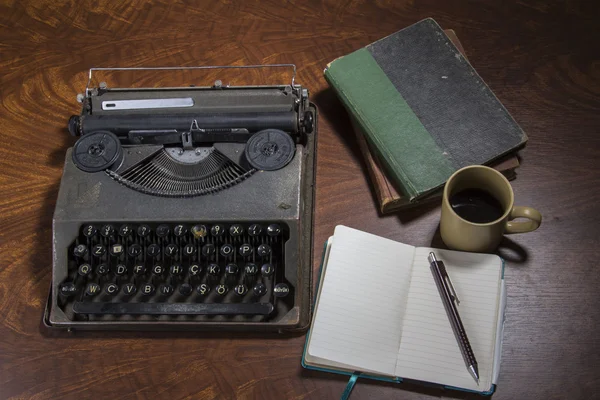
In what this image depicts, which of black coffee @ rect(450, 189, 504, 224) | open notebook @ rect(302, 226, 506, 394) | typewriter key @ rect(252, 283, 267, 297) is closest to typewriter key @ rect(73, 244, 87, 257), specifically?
typewriter key @ rect(252, 283, 267, 297)

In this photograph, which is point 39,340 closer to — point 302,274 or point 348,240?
point 302,274

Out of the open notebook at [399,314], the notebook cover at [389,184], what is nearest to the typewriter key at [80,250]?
the open notebook at [399,314]

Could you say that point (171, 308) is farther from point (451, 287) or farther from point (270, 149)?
point (451, 287)

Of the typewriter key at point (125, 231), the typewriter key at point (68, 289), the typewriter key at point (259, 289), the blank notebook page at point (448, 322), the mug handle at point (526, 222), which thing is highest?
the typewriter key at point (125, 231)

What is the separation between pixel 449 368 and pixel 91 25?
1.14m

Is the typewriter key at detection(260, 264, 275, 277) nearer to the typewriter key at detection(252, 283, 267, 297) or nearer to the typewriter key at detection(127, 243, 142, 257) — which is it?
the typewriter key at detection(252, 283, 267, 297)

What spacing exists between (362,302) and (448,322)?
0.15m

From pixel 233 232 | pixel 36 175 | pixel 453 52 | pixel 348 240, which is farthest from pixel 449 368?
pixel 36 175

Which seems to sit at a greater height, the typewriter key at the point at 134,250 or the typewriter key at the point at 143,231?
the typewriter key at the point at 143,231

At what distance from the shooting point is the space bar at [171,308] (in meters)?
1.18

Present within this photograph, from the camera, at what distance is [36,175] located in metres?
1.40

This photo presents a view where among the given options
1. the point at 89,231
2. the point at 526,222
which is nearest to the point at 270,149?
the point at 89,231

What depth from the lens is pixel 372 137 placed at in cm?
130

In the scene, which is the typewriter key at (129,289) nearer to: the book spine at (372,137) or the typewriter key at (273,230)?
the typewriter key at (273,230)
